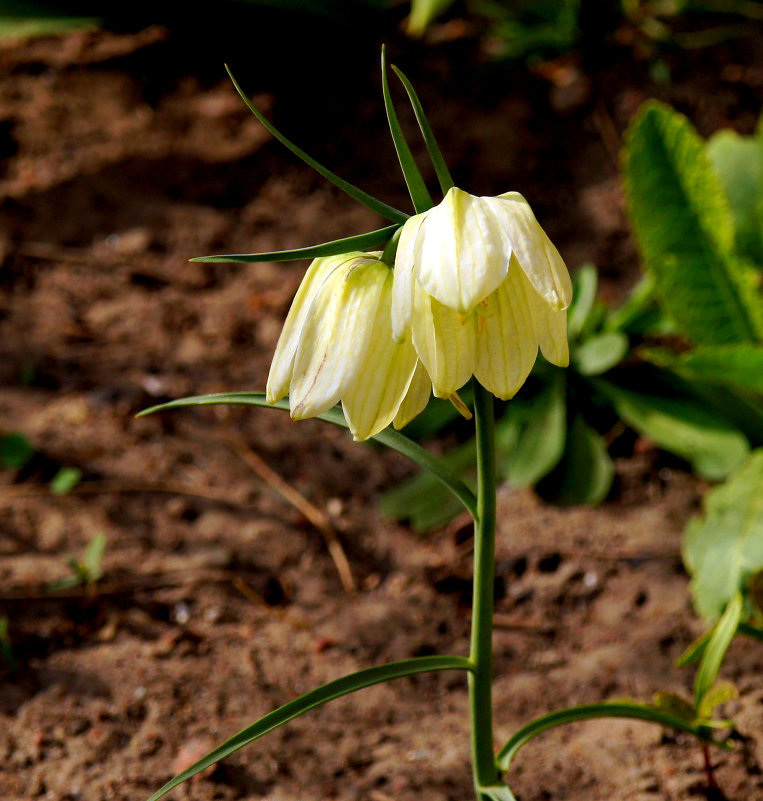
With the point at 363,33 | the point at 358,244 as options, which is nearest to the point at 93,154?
the point at 363,33

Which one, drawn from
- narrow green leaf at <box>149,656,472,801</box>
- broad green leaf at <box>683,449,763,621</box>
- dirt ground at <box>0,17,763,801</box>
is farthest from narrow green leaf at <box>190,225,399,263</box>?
broad green leaf at <box>683,449,763,621</box>

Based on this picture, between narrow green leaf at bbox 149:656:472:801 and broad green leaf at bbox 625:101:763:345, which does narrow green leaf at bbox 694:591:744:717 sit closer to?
narrow green leaf at bbox 149:656:472:801

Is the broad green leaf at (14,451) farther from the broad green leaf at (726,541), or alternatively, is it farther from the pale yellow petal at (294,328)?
the broad green leaf at (726,541)

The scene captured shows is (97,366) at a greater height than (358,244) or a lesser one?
lesser

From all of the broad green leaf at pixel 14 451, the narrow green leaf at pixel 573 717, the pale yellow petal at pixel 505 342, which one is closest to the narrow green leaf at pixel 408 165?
the pale yellow petal at pixel 505 342

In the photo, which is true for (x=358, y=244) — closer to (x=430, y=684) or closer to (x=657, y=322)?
(x=430, y=684)

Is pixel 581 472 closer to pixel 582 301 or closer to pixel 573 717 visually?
pixel 582 301

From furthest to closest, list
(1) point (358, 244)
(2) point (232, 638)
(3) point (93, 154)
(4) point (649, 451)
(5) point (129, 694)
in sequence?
(3) point (93, 154)
(4) point (649, 451)
(2) point (232, 638)
(5) point (129, 694)
(1) point (358, 244)
